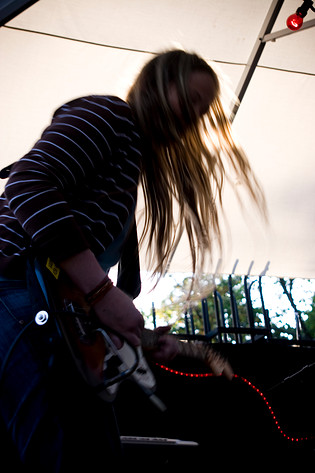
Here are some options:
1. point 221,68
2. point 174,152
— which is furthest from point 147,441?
point 221,68

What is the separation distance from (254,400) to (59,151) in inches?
84.4

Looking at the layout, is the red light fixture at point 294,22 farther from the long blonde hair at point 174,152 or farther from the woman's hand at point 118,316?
the woman's hand at point 118,316

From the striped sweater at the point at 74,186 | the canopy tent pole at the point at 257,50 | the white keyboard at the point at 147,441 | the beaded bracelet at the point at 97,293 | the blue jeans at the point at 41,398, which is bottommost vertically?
the white keyboard at the point at 147,441

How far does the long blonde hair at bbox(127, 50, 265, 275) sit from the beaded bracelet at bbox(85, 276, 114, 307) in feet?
1.35

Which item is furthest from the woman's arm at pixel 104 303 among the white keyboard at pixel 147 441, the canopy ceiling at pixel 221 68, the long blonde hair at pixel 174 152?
the canopy ceiling at pixel 221 68

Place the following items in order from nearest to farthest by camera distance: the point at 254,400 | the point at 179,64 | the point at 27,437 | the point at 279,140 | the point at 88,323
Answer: the point at 27,437, the point at 88,323, the point at 179,64, the point at 254,400, the point at 279,140

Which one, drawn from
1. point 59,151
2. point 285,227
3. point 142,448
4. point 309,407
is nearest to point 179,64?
point 59,151

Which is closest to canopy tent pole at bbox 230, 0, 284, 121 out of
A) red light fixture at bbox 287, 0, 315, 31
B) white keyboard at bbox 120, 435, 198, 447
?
red light fixture at bbox 287, 0, 315, 31

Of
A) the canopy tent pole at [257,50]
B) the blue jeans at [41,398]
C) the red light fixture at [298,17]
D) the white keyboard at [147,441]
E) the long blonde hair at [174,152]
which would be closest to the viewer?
the blue jeans at [41,398]

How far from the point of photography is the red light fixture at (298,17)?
311cm

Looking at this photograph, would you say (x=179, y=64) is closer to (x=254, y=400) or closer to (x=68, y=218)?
(x=68, y=218)

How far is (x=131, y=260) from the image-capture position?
1366 millimetres

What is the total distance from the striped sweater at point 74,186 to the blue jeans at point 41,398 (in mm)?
109

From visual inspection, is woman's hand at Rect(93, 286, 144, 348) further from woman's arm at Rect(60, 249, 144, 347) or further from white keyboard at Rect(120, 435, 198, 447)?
white keyboard at Rect(120, 435, 198, 447)
